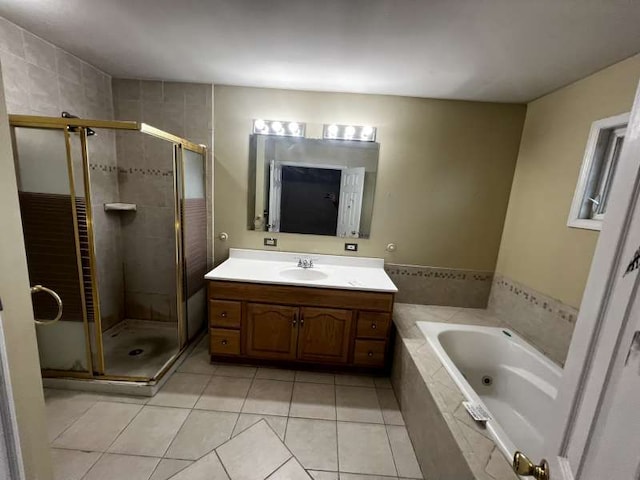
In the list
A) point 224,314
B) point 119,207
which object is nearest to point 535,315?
point 224,314

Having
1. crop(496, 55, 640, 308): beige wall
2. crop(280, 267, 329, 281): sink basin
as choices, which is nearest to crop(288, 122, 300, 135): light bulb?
crop(280, 267, 329, 281): sink basin

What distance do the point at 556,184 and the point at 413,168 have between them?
38.0 inches

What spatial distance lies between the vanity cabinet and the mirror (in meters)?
0.65

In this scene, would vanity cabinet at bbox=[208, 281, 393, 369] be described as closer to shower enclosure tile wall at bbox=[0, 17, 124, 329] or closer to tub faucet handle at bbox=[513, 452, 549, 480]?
shower enclosure tile wall at bbox=[0, 17, 124, 329]

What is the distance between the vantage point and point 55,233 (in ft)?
5.26

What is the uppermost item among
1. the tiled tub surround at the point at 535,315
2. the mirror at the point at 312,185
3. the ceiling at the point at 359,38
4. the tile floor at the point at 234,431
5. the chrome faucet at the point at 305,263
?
the ceiling at the point at 359,38

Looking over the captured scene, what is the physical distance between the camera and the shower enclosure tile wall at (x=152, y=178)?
2195 millimetres

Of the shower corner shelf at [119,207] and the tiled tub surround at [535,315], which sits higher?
the shower corner shelf at [119,207]

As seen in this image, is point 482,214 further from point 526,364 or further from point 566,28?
point 566,28

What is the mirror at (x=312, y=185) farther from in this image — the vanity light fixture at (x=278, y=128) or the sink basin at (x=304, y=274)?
the sink basin at (x=304, y=274)

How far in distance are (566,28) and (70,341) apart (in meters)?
3.29

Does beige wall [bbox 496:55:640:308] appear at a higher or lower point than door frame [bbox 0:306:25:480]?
higher

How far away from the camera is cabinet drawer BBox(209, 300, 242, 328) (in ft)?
6.44

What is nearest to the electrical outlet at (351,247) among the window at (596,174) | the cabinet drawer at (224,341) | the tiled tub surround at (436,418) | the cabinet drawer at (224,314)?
the tiled tub surround at (436,418)
